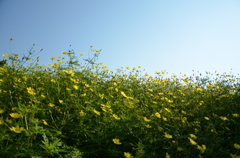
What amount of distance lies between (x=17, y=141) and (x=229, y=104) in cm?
365

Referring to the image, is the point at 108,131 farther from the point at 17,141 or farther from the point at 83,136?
the point at 17,141

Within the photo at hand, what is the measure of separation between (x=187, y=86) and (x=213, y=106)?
1.88m

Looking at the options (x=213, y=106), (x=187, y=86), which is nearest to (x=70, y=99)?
(x=213, y=106)

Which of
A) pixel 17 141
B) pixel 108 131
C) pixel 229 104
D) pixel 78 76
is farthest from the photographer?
pixel 78 76

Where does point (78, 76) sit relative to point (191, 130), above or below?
above

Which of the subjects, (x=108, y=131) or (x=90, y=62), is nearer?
(x=108, y=131)

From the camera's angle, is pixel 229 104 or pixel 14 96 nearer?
pixel 14 96

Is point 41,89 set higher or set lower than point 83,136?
higher

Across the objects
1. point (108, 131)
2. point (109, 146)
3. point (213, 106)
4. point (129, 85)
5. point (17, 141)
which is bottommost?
point (17, 141)

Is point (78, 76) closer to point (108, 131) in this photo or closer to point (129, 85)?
point (129, 85)

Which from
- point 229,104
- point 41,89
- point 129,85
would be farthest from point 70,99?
point 229,104

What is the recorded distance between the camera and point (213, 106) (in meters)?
3.77

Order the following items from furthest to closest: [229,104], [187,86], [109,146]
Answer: [187,86] → [229,104] → [109,146]

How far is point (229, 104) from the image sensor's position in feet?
12.4
